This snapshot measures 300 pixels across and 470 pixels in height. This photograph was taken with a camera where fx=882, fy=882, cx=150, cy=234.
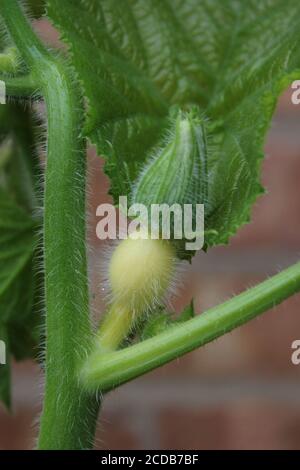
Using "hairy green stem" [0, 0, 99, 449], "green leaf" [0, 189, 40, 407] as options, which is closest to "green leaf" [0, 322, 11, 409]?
"green leaf" [0, 189, 40, 407]

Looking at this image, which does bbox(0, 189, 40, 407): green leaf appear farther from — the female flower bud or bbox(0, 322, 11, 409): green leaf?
the female flower bud

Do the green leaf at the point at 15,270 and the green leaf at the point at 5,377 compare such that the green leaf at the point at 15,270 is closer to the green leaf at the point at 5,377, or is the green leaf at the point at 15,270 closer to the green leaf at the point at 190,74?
the green leaf at the point at 5,377

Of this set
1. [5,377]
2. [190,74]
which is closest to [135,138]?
[190,74]

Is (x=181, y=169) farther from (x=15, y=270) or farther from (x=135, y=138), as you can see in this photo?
(x=15, y=270)

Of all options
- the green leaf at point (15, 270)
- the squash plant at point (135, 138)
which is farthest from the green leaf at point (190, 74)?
the green leaf at point (15, 270)

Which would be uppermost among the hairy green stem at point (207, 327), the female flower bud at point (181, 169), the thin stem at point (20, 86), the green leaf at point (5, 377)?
the thin stem at point (20, 86)

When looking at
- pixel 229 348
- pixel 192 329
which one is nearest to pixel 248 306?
pixel 192 329
